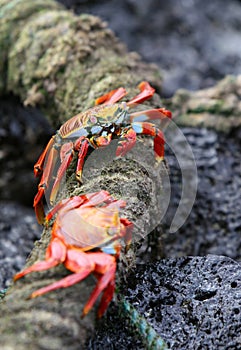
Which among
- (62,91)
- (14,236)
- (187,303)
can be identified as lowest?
(14,236)

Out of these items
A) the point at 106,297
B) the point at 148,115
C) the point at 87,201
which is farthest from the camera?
the point at 148,115

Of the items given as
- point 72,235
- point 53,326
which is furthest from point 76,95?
point 53,326

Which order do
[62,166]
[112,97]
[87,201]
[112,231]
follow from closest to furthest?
[112,231], [87,201], [62,166], [112,97]

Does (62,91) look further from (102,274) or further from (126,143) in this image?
(102,274)

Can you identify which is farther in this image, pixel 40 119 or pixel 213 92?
pixel 40 119

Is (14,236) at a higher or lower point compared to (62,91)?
lower

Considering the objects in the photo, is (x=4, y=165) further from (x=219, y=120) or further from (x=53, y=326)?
(x=53, y=326)

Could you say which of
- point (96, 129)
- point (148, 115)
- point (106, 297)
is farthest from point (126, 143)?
point (106, 297)
